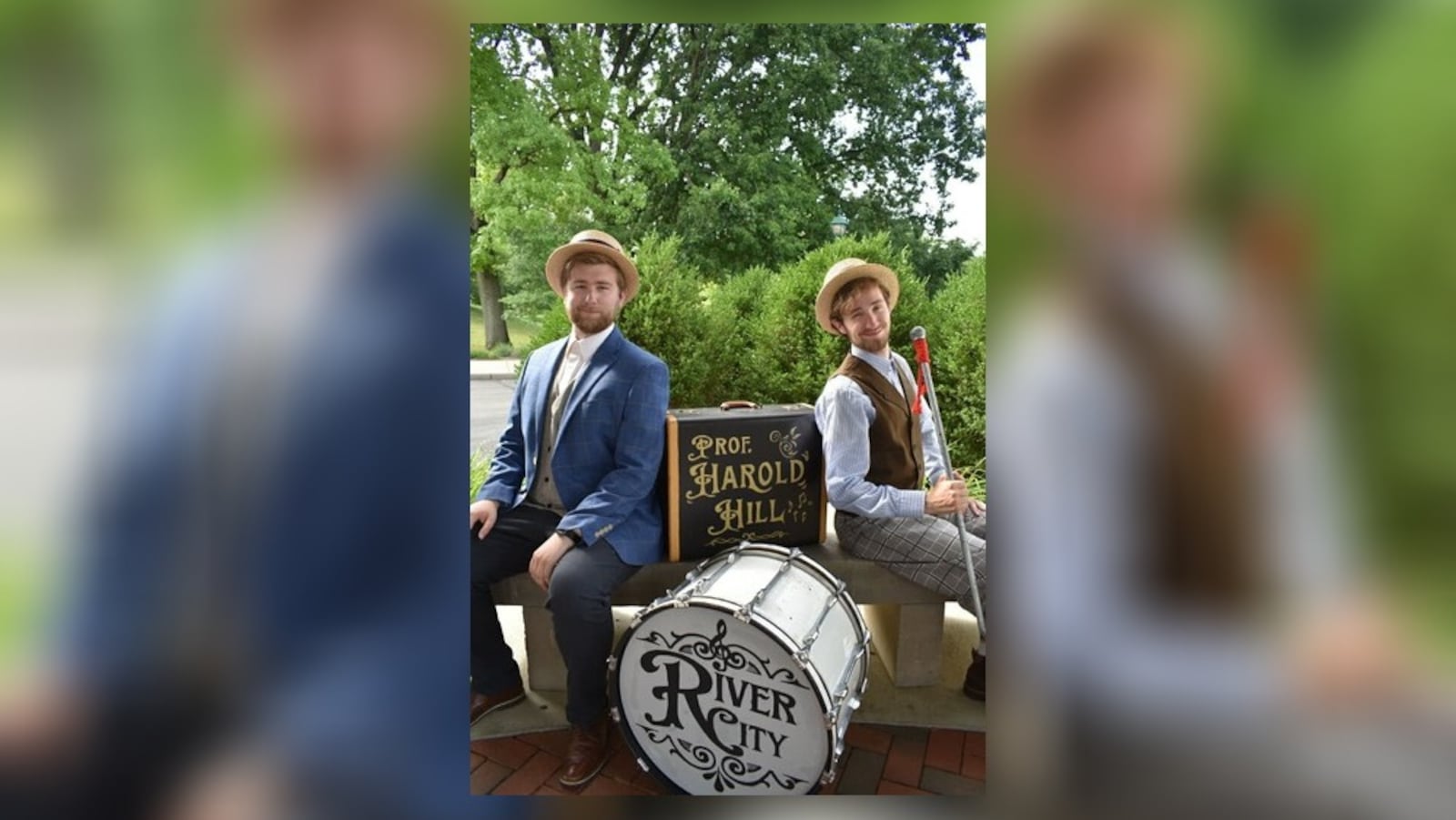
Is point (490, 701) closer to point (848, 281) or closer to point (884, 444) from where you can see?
point (884, 444)

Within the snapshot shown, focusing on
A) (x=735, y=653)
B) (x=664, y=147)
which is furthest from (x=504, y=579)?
(x=664, y=147)

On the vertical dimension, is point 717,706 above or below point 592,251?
below

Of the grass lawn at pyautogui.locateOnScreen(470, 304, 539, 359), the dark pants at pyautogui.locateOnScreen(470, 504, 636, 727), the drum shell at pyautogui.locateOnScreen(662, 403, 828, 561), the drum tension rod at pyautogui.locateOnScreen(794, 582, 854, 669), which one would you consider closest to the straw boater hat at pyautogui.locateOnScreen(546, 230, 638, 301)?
the grass lawn at pyautogui.locateOnScreen(470, 304, 539, 359)

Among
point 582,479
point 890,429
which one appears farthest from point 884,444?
point 582,479

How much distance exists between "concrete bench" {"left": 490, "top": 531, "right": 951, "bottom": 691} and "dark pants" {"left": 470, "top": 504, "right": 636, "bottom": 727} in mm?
47

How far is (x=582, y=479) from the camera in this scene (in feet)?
6.38
